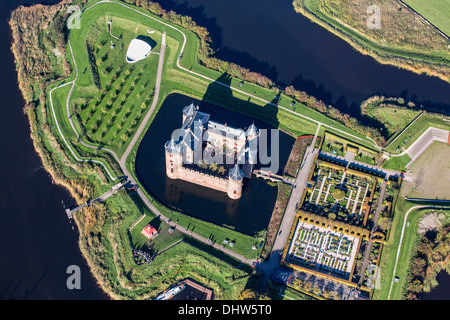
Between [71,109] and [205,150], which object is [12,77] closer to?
[71,109]

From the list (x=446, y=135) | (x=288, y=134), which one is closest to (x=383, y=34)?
(x=446, y=135)

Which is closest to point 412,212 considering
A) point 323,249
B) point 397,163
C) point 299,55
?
point 397,163

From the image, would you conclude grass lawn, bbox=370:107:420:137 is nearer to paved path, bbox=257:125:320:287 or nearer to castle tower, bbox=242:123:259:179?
paved path, bbox=257:125:320:287

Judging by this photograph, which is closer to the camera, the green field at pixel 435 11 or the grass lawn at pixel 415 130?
the grass lawn at pixel 415 130

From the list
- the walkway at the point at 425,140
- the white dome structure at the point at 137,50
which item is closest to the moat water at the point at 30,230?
the white dome structure at the point at 137,50

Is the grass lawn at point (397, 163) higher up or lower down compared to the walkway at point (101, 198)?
higher up

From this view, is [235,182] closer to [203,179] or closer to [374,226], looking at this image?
[203,179]

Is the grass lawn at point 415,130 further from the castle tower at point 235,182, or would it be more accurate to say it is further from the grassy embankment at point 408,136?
the castle tower at point 235,182
